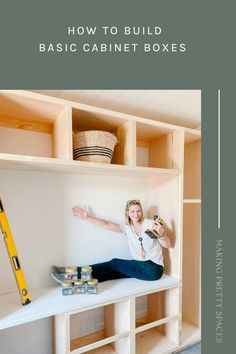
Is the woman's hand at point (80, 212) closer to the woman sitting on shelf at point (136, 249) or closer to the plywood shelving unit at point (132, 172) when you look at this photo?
the woman sitting on shelf at point (136, 249)

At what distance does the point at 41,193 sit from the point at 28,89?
0.63 m

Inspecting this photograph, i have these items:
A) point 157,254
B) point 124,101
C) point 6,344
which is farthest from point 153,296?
point 124,101

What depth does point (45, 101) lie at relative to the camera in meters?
1.11

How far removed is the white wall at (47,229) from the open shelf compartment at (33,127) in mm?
162

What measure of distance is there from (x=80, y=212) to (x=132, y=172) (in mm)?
439

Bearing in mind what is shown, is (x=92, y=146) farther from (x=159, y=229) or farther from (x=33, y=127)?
(x=159, y=229)

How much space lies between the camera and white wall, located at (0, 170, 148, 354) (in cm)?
132

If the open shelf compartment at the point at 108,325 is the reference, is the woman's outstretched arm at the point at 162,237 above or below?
above

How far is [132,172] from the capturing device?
1.43 m

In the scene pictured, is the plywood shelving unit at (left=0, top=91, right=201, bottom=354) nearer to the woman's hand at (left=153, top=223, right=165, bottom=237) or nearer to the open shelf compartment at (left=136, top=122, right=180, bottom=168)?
the open shelf compartment at (left=136, top=122, right=180, bottom=168)

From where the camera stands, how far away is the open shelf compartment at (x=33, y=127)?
3.72 feet

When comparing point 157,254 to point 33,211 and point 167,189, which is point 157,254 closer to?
point 167,189

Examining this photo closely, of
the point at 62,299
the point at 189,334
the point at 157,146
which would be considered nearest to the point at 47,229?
the point at 62,299

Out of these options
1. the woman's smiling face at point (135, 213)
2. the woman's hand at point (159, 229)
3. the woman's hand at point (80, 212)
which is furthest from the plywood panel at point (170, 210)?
the woman's hand at point (80, 212)
